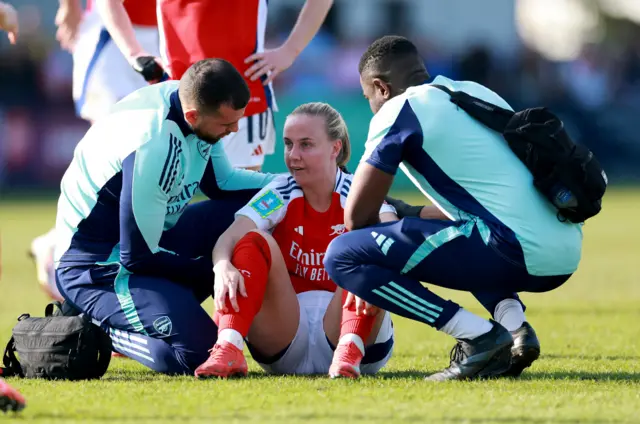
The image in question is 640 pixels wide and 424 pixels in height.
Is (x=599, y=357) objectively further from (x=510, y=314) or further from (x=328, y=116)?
(x=328, y=116)

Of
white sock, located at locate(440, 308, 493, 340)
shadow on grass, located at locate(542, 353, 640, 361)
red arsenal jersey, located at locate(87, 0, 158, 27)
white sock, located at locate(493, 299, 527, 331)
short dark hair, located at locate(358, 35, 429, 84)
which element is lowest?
shadow on grass, located at locate(542, 353, 640, 361)

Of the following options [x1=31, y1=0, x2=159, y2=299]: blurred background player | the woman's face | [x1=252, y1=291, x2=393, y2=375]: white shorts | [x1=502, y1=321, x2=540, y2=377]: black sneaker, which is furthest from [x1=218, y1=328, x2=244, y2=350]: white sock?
[x1=31, y1=0, x2=159, y2=299]: blurred background player

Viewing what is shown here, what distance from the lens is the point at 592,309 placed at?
8625mm

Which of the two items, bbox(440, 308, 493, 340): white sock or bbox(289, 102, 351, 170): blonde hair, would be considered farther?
bbox(289, 102, 351, 170): blonde hair

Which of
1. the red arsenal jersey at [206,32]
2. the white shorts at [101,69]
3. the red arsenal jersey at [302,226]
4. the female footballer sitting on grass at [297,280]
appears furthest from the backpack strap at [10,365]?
the white shorts at [101,69]

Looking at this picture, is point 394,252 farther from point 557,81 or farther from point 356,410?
point 557,81

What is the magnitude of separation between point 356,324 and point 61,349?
1.33m

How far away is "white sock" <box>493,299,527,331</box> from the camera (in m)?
5.72

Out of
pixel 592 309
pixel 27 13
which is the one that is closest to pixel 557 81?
pixel 27 13

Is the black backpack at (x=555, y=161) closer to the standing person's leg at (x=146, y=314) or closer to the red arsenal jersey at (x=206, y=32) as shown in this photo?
the standing person's leg at (x=146, y=314)

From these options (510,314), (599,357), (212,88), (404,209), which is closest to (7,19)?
(212,88)

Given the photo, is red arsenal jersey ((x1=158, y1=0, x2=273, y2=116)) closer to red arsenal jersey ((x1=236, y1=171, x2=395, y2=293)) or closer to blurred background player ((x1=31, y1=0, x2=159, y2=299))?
blurred background player ((x1=31, y1=0, x2=159, y2=299))

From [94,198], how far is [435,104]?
1.71 m

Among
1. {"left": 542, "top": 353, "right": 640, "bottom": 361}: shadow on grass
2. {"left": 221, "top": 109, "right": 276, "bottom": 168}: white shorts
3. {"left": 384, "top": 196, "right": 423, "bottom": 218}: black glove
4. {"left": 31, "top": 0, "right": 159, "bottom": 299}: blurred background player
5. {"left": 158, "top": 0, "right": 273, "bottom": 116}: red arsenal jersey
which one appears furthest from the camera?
{"left": 31, "top": 0, "right": 159, "bottom": 299}: blurred background player
